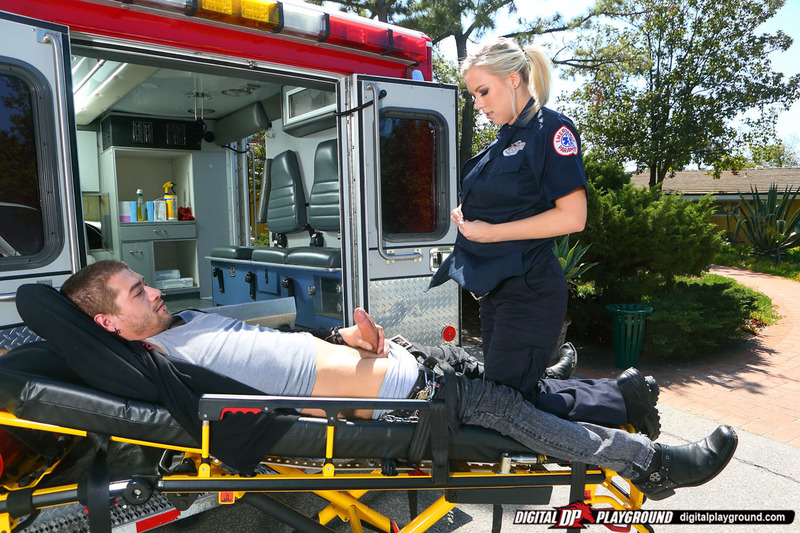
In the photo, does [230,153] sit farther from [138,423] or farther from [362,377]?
[138,423]

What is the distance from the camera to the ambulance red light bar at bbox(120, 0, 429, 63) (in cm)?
298

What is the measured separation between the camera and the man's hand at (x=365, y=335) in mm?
2199

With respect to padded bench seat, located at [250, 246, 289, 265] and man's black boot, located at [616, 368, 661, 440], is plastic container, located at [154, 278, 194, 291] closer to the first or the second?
padded bench seat, located at [250, 246, 289, 265]

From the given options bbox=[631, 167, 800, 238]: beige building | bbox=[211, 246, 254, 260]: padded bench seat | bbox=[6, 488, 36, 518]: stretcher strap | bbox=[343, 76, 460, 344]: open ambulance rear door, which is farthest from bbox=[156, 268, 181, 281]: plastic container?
bbox=[631, 167, 800, 238]: beige building

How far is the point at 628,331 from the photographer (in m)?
5.48

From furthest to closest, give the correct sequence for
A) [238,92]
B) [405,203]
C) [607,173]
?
1. [607,173]
2. [238,92]
3. [405,203]

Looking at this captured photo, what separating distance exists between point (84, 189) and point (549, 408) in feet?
23.7

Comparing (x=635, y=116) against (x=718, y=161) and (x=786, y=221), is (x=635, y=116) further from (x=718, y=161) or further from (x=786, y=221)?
(x=786, y=221)

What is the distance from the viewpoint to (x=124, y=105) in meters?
6.47

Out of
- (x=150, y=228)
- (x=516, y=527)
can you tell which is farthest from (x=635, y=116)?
(x=516, y=527)

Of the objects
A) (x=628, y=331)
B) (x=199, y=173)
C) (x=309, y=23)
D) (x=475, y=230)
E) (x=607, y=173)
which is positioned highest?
(x=309, y=23)

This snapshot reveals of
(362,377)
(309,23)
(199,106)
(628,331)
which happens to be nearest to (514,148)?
(362,377)

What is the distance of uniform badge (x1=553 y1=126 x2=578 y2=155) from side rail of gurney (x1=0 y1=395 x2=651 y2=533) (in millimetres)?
1000

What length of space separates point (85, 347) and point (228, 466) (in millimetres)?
624
